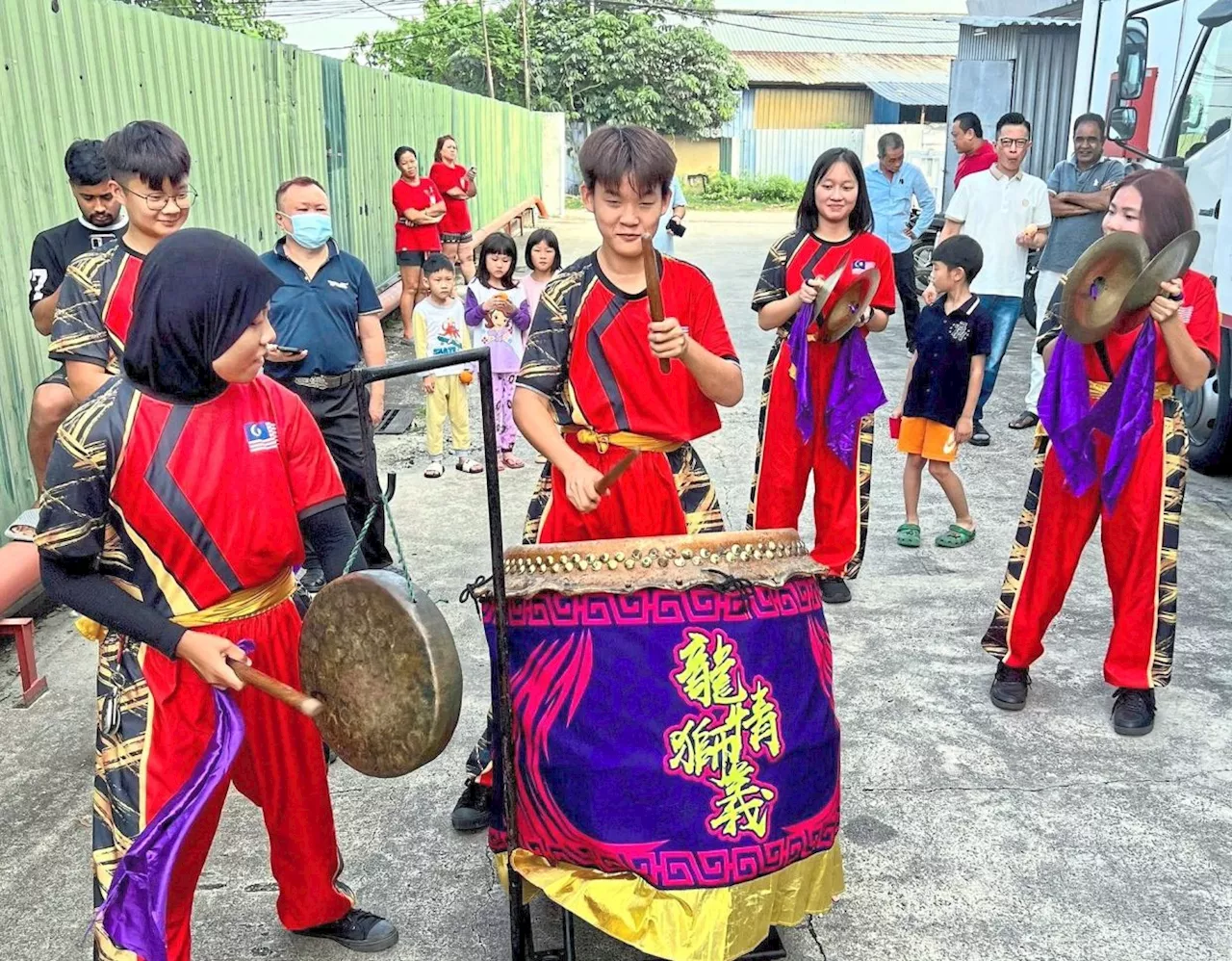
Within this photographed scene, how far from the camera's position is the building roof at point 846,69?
37531 millimetres

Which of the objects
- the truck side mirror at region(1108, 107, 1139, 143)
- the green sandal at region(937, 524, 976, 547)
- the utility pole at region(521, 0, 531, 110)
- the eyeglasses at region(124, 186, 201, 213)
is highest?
the utility pole at region(521, 0, 531, 110)

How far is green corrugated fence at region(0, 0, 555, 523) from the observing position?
5246mm

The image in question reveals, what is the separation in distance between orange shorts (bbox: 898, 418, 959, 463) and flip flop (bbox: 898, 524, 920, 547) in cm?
35

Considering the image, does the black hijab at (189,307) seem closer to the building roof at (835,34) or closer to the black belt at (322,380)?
the black belt at (322,380)

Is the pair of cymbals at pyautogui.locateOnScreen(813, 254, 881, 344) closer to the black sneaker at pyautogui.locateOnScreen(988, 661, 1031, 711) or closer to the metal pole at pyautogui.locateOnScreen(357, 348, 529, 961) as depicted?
the black sneaker at pyautogui.locateOnScreen(988, 661, 1031, 711)

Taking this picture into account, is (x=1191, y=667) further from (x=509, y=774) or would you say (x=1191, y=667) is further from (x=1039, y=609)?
(x=509, y=774)

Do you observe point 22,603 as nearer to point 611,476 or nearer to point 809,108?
point 611,476

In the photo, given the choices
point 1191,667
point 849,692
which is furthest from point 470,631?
point 1191,667

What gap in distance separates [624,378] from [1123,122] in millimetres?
6737

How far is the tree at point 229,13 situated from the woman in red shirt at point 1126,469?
85.0 ft

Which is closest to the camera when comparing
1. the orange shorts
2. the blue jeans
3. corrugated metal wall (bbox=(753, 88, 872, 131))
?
the orange shorts

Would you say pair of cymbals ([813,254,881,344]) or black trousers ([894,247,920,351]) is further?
black trousers ([894,247,920,351])

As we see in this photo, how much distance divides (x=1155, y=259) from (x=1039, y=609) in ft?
4.19

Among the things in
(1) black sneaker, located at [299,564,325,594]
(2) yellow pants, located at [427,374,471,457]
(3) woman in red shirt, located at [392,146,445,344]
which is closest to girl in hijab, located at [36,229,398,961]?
(1) black sneaker, located at [299,564,325,594]
